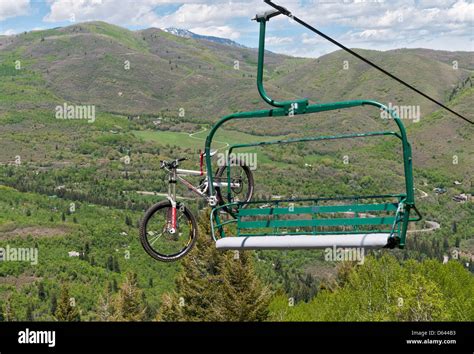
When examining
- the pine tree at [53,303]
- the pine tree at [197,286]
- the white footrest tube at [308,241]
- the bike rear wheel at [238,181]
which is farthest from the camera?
the pine tree at [53,303]

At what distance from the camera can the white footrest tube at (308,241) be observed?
26.7 feet

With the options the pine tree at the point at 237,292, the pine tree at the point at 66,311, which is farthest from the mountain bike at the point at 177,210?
the pine tree at the point at 66,311

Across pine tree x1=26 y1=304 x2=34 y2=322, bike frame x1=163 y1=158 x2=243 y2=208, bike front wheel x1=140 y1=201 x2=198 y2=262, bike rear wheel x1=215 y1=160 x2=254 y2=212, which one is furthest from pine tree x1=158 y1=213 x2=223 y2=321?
pine tree x1=26 y1=304 x2=34 y2=322

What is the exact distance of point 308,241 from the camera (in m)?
8.38

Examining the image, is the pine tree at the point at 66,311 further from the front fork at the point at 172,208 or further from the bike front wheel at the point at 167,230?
the front fork at the point at 172,208

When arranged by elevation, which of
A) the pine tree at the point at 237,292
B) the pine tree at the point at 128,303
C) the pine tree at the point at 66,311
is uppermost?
the pine tree at the point at 237,292

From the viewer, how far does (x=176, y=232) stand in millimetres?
9781

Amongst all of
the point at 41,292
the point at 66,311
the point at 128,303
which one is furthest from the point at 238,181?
the point at 41,292

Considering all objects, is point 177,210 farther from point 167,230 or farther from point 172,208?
point 167,230
